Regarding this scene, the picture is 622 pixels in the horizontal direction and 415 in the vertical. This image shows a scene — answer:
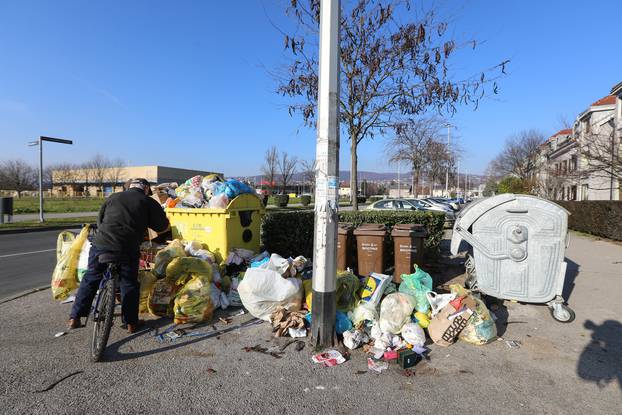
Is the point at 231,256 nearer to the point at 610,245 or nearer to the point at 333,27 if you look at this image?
the point at 333,27

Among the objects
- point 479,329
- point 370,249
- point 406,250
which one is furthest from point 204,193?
point 479,329

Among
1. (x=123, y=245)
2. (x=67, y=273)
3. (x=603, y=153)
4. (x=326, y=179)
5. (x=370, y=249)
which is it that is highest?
(x=603, y=153)

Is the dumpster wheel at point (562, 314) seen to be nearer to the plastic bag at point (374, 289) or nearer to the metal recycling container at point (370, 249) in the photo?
the plastic bag at point (374, 289)

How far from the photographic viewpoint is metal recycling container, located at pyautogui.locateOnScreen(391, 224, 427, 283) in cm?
568

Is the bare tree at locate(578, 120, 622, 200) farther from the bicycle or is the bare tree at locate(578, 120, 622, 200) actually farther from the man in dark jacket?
the bicycle

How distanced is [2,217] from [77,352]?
1634cm

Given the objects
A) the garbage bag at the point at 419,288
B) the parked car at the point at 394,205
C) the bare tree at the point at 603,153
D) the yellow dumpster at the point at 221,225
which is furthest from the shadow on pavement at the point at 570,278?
the parked car at the point at 394,205

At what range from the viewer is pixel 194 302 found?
4.16m

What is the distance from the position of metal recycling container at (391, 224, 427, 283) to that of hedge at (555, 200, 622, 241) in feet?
29.1

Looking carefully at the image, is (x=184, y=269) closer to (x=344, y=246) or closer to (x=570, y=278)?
(x=344, y=246)

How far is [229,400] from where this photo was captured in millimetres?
2744

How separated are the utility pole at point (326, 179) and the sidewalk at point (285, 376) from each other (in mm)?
379

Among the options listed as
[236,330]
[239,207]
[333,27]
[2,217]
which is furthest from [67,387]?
[2,217]

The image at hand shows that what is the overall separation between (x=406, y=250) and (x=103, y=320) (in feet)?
13.6
